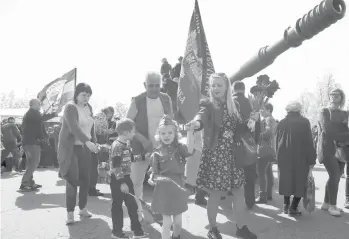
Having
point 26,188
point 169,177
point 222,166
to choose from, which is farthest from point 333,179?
point 26,188

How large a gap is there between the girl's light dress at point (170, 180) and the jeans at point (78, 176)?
1.42 metres

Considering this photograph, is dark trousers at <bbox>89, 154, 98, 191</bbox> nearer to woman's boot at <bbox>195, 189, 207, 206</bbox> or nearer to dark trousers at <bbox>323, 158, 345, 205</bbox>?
woman's boot at <bbox>195, 189, 207, 206</bbox>

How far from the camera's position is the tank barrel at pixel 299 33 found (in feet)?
15.9

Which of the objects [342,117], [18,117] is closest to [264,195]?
[342,117]

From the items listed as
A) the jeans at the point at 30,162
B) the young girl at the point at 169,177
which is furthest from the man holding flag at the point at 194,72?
the jeans at the point at 30,162

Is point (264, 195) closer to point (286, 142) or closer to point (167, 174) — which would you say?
point (286, 142)

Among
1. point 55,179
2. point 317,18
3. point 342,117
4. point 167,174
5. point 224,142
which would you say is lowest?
point 55,179

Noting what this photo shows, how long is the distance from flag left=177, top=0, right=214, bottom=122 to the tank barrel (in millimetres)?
1055

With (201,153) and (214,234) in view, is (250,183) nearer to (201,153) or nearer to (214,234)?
(201,153)

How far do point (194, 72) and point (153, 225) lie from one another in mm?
3419

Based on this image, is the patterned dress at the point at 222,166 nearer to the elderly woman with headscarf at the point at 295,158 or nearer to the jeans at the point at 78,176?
the elderly woman with headscarf at the point at 295,158

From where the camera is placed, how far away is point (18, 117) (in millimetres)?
25516

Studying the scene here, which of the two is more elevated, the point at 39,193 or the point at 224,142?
the point at 224,142

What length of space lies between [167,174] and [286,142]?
222cm
